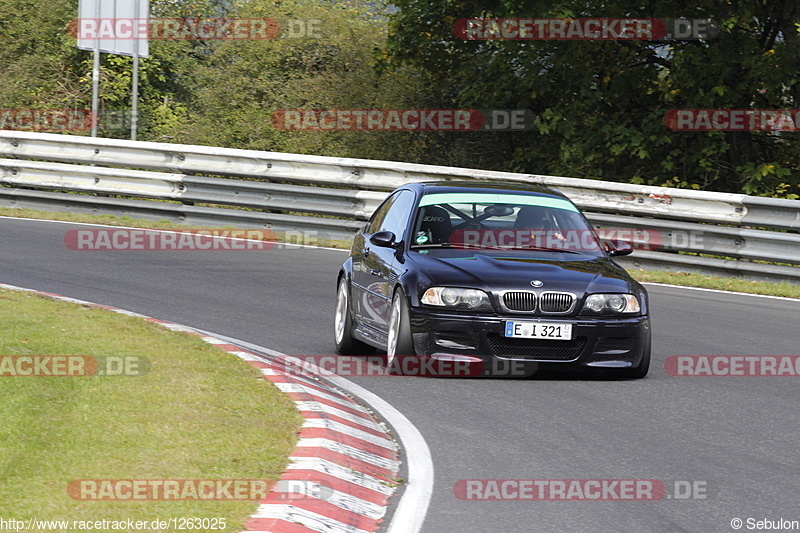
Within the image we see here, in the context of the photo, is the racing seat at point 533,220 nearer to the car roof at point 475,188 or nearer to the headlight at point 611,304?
the car roof at point 475,188

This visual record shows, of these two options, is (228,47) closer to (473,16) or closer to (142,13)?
(142,13)

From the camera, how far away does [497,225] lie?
10586 millimetres

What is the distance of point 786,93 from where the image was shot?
2061 centimetres

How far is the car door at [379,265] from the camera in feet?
33.9

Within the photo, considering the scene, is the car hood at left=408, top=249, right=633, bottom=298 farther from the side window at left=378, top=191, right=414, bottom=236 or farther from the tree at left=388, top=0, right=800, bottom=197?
the tree at left=388, top=0, right=800, bottom=197

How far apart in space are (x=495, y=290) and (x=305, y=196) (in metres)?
9.91

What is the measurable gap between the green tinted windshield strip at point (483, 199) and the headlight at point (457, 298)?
1.43 meters

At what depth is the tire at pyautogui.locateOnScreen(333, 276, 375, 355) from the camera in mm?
10836

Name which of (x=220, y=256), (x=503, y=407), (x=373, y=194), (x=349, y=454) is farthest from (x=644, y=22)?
(x=349, y=454)

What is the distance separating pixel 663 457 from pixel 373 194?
11.6 metres

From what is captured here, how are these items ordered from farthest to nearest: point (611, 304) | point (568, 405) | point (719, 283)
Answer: point (719, 283), point (611, 304), point (568, 405)

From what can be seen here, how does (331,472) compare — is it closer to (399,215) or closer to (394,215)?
(399,215)

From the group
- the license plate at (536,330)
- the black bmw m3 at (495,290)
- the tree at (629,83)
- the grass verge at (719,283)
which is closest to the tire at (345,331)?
the black bmw m3 at (495,290)

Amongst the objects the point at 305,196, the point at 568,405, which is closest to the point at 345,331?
the point at 568,405
